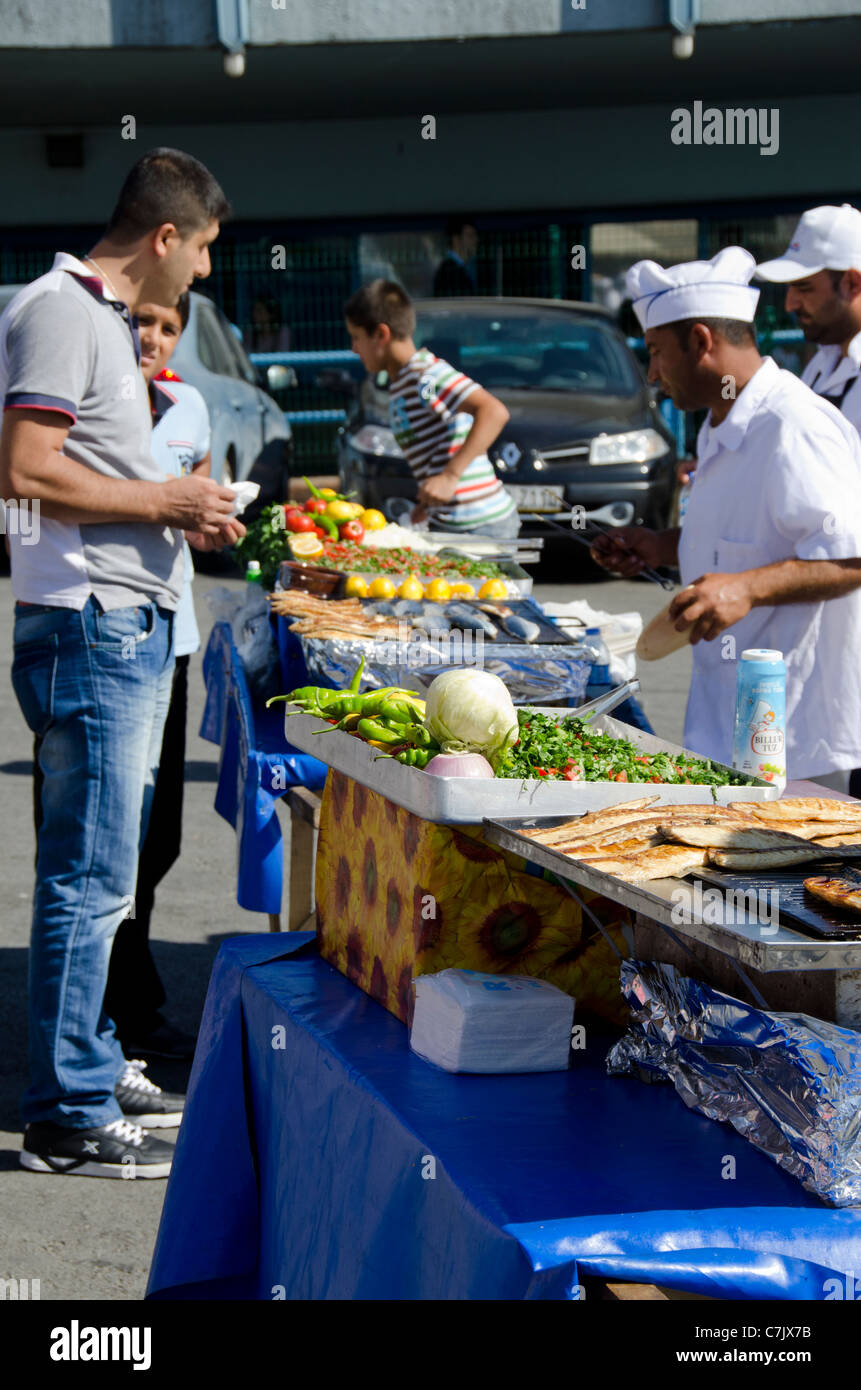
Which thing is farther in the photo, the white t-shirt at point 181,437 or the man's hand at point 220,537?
the white t-shirt at point 181,437

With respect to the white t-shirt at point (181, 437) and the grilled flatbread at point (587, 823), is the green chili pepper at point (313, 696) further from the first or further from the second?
the white t-shirt at point (181, 437)

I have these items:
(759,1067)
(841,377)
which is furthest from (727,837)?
(841,377)

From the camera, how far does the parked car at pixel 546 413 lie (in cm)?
1156

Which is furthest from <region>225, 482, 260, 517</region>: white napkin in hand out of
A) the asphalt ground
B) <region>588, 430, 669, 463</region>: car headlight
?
<region>588, 430, 669, 463</region>: car headlight

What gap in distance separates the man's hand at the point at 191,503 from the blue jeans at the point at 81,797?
0.77 ft

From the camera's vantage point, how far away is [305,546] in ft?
18.6

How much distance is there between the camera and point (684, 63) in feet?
48.4

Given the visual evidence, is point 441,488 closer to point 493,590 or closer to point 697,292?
point 493,590

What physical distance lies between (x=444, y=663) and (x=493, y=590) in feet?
3.65

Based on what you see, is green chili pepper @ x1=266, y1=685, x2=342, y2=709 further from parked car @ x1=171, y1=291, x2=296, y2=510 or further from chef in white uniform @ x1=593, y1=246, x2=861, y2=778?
parked car @ x1=171, y1=291, x2=296, y2=510

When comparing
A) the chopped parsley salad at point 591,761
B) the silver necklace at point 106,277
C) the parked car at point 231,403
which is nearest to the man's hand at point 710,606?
the chopped parsley salad at point 591,761

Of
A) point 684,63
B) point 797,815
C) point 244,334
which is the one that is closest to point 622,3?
point 684,63

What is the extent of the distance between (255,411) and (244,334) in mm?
4729

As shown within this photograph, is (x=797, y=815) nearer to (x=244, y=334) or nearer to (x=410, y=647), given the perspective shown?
(x=410, y=647)
